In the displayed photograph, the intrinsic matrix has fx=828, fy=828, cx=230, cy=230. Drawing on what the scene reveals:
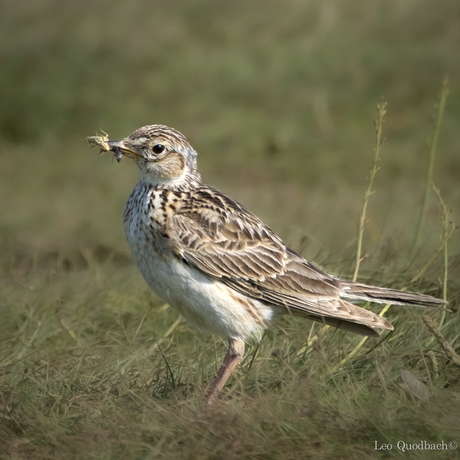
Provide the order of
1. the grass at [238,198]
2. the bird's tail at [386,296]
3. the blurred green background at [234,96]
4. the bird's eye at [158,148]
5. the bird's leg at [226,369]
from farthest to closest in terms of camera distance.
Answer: the blurred green background at [234,96], the bird's eye at [158,148], the bird's tail at [386,296], the bird's leg at [226,369], the grass at [238,198]

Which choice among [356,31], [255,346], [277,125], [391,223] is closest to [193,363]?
[255,346]

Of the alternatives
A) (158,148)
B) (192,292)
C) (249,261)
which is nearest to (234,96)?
(158,148)

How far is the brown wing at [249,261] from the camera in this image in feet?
15.2

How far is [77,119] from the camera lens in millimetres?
11750

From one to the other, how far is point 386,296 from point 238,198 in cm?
516

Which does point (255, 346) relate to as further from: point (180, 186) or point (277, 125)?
point (277, 125)

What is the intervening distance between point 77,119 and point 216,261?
7576 mm

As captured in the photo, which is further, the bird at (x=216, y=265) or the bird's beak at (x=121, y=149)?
the bird's beak at (x=121, y=149)

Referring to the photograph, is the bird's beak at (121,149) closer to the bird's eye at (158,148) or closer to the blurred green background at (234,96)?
the bird's eye at (158,148)

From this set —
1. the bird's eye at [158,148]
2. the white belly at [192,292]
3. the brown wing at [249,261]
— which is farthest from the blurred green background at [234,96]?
the white belly at [192,292]

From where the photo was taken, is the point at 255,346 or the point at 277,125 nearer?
the point at 255,346

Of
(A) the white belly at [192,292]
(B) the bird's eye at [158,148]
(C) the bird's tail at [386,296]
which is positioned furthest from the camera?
(B) the bird's eye at [158,148]

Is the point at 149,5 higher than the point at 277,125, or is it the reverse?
the point at 149,5

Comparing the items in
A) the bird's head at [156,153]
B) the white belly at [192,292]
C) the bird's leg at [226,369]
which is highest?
the bird's head at [156,153]
